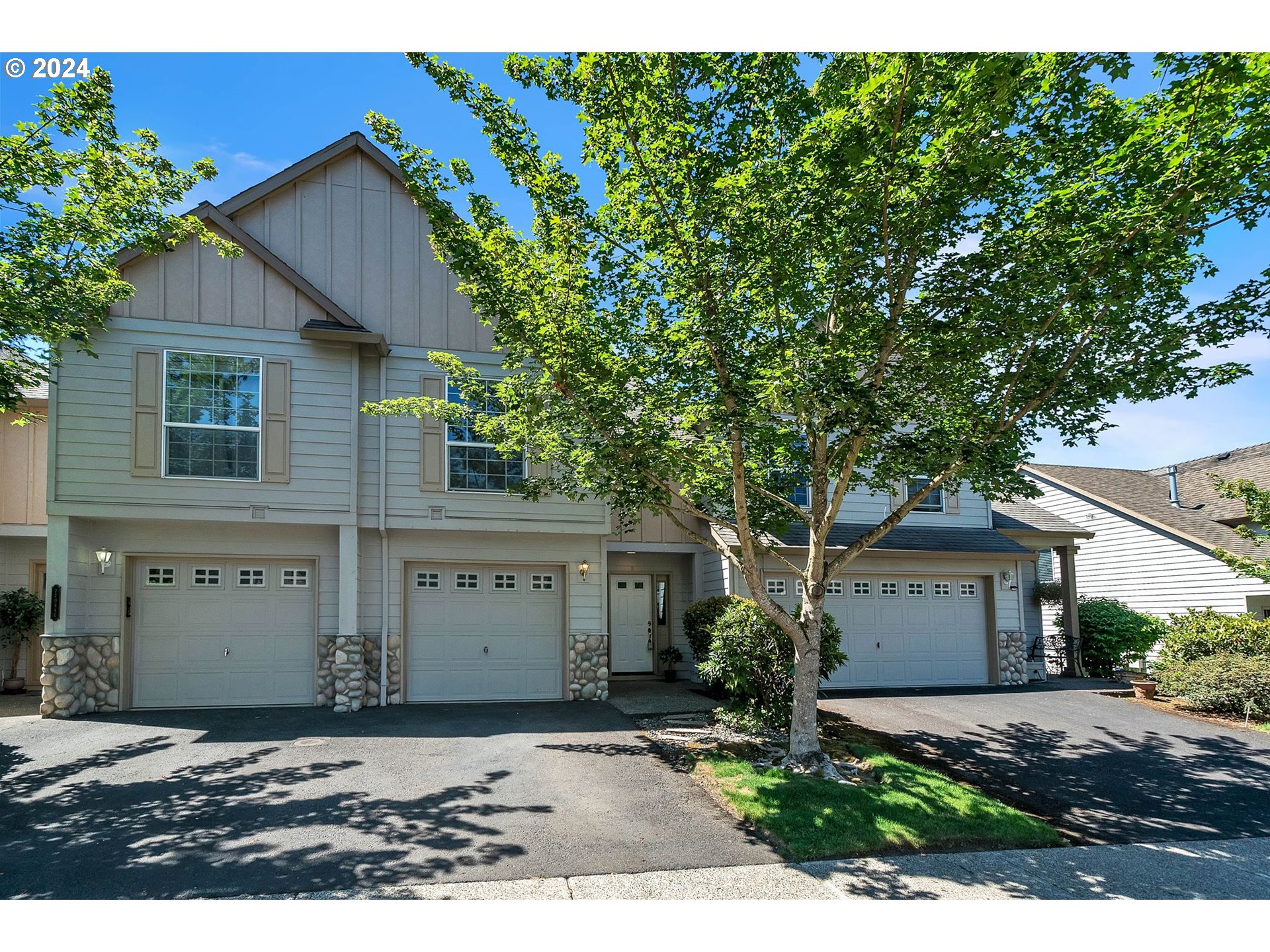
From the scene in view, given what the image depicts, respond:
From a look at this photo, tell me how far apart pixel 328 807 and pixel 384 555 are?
5.26 m

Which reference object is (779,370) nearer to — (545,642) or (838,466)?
(838,466)

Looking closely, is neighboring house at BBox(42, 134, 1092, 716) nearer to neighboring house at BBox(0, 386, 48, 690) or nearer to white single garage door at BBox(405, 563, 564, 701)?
white single garage door at BBox(405, 563, 564, 701)

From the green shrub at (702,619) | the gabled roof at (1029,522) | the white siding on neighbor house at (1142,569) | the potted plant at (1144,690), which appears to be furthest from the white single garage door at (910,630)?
the white siding on neighbor house at (1142,569)

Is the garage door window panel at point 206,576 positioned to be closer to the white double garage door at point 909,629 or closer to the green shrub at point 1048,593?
the white double garage door at point 909,629

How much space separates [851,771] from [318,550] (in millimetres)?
7709

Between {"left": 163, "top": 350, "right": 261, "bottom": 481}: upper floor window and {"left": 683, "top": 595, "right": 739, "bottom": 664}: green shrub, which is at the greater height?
{"left": 163, "top": 350, "right": 261, "bottom": 481}: upper floor window

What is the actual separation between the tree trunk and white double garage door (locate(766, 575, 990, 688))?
5341 mm

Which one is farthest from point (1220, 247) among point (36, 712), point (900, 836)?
point (36, 712)

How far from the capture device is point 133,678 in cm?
1041

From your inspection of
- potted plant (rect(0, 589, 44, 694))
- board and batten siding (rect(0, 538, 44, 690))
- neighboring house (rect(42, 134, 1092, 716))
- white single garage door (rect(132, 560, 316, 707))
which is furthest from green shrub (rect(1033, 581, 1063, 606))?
board and batten siding (rect(0, 538, 44, 690))

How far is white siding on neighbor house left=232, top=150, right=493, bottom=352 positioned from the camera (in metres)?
11.3

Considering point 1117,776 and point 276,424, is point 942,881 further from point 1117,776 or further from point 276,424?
point 276,424

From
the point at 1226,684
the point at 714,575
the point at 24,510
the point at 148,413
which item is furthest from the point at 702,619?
the point at 24,510
